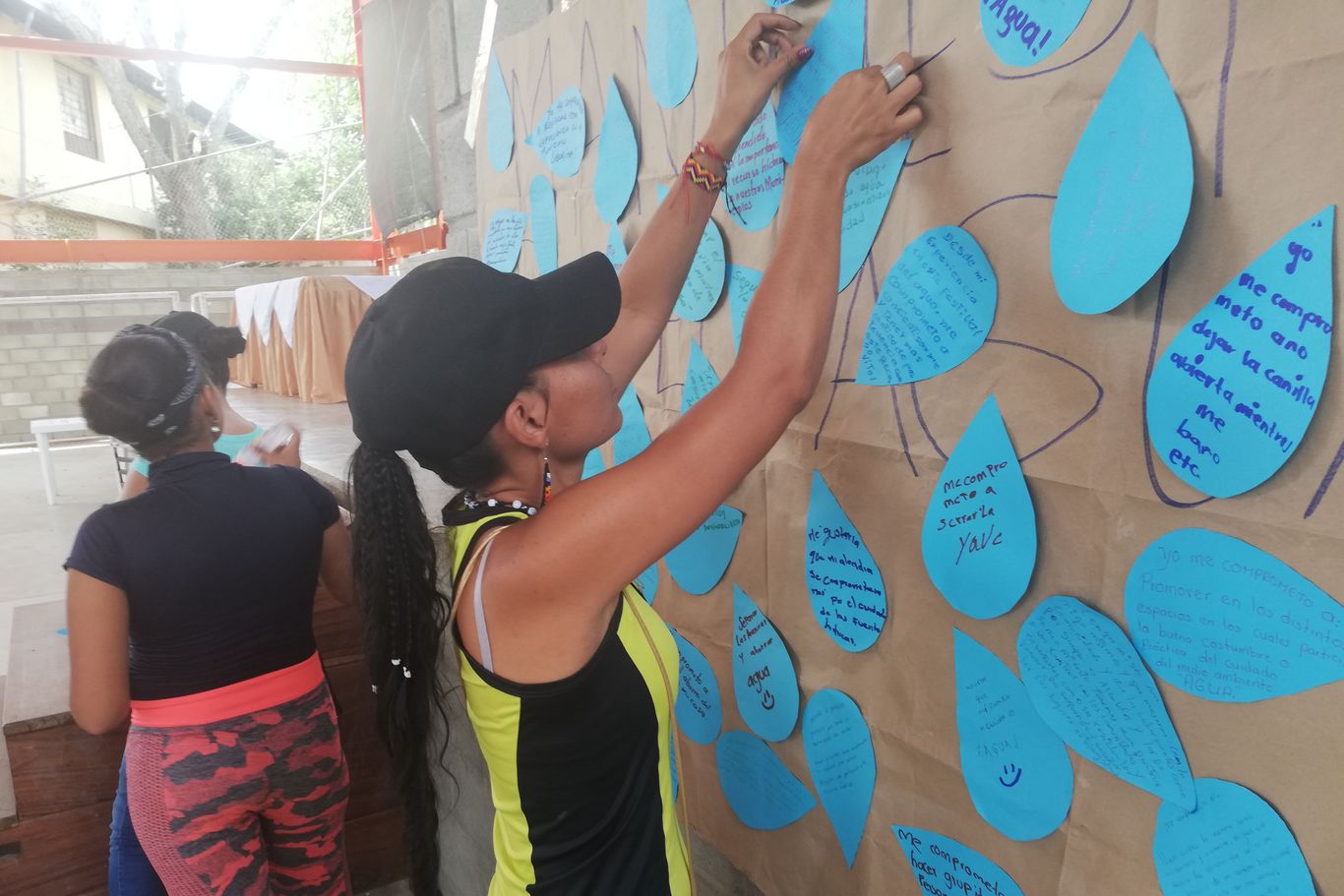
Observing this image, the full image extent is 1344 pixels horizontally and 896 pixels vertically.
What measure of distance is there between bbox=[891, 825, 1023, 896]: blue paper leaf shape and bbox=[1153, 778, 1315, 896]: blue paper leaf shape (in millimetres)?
155

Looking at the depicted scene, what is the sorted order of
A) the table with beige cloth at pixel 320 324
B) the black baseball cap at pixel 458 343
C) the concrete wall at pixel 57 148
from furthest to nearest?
the concrete wall at pixel 57 148 → the table with beige cloth at pixel 320 324 → the black baseball cap at pixel 458 343

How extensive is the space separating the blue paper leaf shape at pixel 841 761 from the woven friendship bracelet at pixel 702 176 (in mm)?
555

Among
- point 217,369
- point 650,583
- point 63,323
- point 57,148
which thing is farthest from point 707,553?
point 57,148

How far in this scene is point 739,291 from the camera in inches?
35.5

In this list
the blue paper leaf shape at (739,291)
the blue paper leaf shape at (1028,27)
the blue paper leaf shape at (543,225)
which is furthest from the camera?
the blue paper leaf shape at (543,225)

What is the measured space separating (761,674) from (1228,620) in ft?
1.71

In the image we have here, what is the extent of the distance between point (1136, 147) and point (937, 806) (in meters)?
0.57

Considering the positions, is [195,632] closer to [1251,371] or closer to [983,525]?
[983,525]

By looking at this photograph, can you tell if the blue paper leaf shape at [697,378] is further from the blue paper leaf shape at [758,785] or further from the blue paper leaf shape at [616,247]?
the blue paper leaf shape at [758,785]

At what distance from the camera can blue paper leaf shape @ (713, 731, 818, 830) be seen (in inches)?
36.1

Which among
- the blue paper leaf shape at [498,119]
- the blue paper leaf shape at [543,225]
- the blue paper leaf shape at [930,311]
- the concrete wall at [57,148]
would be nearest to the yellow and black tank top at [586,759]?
the blue paper leaf shape at [930,311]

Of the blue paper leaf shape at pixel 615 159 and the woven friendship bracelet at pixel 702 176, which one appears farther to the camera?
the blue paper leaf shape at pixel 615 159

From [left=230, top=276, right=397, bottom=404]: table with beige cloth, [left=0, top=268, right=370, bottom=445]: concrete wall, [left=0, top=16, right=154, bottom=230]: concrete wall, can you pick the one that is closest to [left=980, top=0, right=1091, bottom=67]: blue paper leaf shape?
[left=230, top=276, right=397, bottom=404]: table with beige cloth

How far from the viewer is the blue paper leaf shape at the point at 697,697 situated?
1033 millimetres
